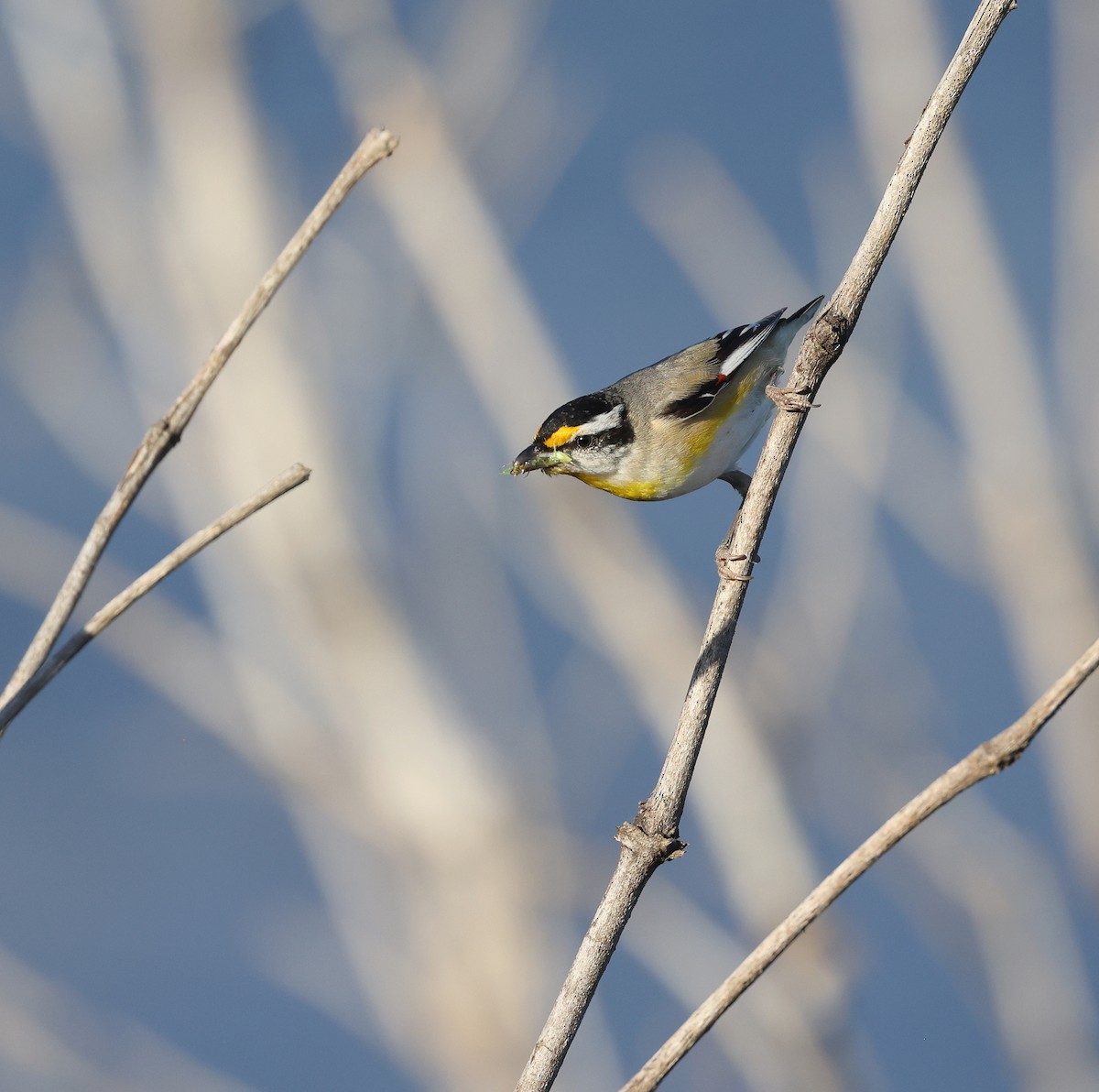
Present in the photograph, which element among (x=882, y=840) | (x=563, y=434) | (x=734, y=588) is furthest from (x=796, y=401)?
(x=563, y=434)

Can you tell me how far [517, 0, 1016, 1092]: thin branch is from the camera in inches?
56.5

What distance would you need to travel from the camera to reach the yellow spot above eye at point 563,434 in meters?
3.13

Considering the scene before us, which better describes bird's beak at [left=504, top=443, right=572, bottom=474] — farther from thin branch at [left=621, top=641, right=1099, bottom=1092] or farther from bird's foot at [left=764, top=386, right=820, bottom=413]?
thin branch at [left=621, top=641, right=1099, bottom=1092]

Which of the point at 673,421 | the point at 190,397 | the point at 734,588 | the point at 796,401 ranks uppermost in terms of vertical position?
the point at 673,421

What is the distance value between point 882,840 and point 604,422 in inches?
80.5

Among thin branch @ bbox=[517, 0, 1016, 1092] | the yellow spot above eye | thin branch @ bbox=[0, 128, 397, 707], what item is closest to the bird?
the yellow spot above eye

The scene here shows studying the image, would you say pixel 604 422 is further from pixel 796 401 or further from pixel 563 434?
pixel 796 401

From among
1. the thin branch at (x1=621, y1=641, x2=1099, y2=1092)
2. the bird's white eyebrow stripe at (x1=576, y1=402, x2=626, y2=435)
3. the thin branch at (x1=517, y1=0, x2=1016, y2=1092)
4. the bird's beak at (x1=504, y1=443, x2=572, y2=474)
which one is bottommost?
the thin branch at (x1=621, y1=641, x2=1099, y2=1092)

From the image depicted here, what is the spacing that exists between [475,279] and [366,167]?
4.40m

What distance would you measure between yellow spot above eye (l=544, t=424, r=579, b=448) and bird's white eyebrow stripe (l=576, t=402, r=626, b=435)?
1 cm

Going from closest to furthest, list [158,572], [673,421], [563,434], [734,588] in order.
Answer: [158,572]
[734,588]
[563,434]
[673,421]

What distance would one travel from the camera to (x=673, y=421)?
3252 mm

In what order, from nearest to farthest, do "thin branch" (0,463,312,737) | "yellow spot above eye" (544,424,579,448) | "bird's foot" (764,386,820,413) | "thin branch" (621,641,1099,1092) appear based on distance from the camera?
"thin branch" (621,641,1099,1092) → "thin branch" (0,463,312,737) → "bird's foot" (764,386,820,413) → "yellow spot above eye" (544,424,579,448)

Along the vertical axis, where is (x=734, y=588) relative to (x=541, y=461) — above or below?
below
